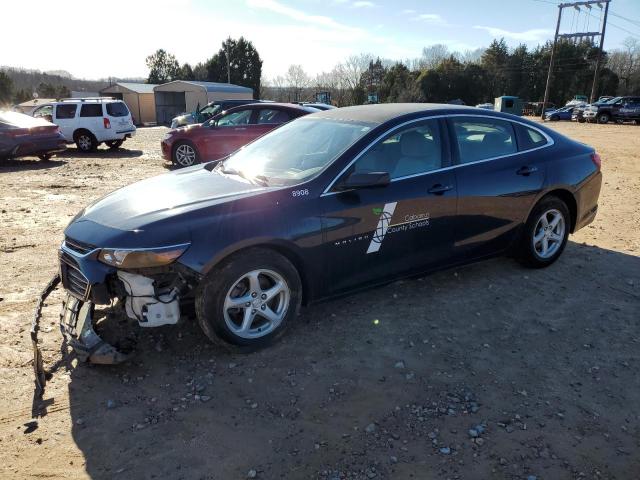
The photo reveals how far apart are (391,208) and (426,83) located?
179 feet

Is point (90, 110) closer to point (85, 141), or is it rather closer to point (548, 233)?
point (85, 141)

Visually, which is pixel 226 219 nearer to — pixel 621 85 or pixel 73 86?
pixel 621 85

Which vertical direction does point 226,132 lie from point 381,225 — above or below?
above

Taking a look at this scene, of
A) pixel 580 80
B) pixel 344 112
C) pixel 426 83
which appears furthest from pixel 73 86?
pixel 344 112

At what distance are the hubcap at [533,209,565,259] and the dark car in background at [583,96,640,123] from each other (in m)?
33.8

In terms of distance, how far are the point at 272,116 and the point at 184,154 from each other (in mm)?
2553

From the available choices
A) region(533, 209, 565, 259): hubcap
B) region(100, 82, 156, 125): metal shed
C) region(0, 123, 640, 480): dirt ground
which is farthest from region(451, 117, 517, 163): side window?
region(100, 82, 156, 125): metal shed

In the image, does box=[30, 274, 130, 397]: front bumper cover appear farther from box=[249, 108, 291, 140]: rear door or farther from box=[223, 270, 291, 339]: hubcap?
box=[249, 108, 291, 140]: rear door

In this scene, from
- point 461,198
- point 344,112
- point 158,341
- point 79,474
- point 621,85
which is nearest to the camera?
point 79,474

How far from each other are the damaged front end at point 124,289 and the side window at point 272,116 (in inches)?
316

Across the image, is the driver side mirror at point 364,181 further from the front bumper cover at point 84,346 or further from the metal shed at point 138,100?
the metal shed at point 138,100

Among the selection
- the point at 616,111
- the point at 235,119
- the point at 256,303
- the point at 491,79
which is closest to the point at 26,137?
the point at 235,119

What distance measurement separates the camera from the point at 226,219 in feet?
11.0

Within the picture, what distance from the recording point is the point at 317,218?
3613mm
